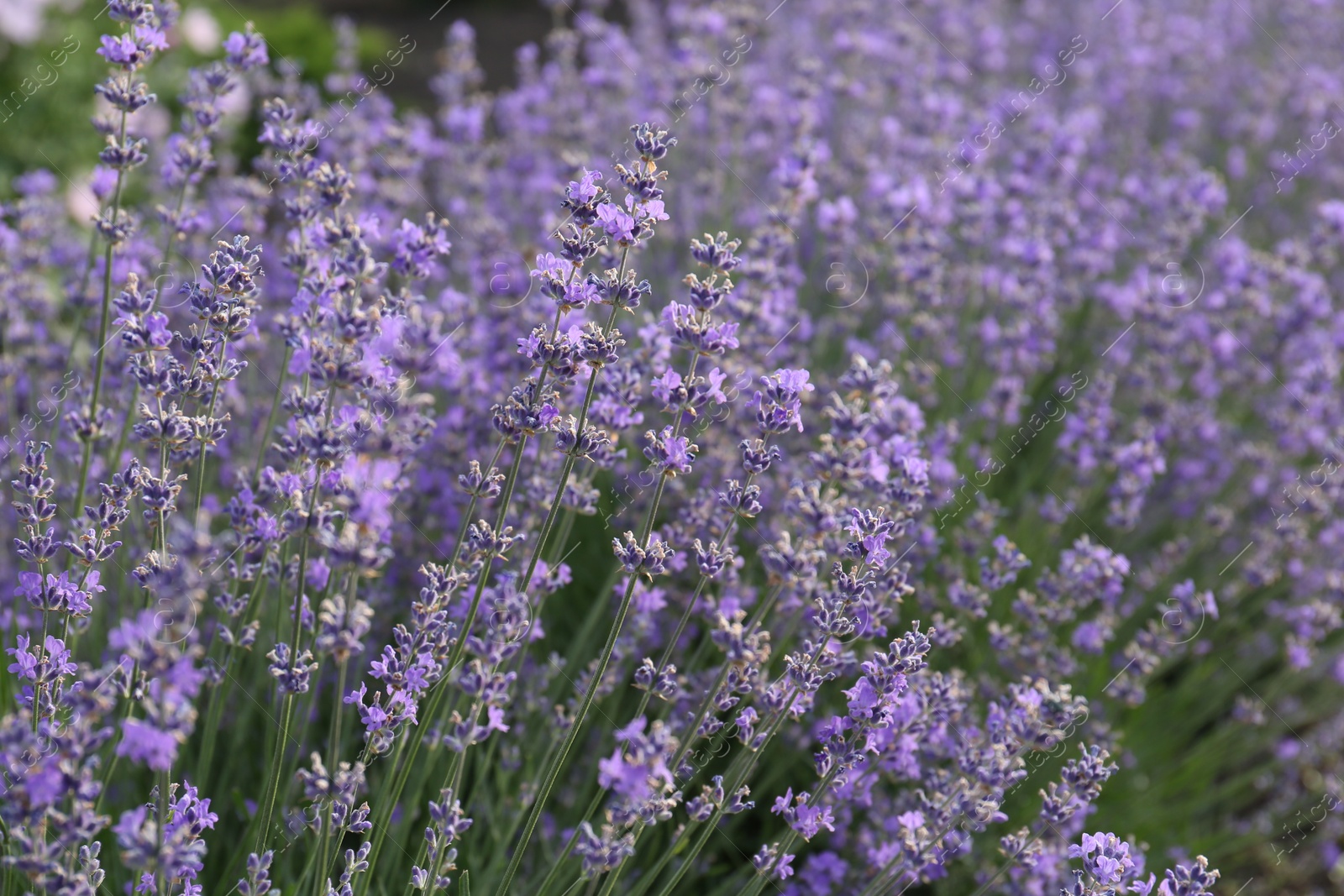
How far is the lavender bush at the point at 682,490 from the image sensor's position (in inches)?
Answer: 70.6

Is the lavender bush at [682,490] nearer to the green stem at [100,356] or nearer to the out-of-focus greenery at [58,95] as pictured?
the green stem at [100,356]

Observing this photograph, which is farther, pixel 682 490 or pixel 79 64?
pixel 79 64

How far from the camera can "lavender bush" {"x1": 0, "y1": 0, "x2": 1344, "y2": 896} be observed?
5.88 ft

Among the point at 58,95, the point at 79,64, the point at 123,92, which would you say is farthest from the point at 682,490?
the point at 79,64

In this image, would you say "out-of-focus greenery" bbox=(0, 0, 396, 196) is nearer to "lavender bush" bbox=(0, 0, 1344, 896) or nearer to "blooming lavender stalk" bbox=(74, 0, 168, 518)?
"lavender bush" bbox=(0, 0, 1344, 896)

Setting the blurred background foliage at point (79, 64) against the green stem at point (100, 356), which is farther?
the blurred background foliage at point (79, 64)

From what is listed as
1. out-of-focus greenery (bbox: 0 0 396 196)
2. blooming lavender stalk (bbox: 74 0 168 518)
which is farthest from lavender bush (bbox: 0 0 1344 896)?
out-of-focus greenery (bbox: 0 0 396 196)

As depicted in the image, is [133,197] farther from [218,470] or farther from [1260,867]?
[1260,867]

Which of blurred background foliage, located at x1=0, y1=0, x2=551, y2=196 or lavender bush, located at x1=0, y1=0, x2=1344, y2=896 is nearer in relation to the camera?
lavender bush, located at x1=0, y1=0, x2=1344, y2=896

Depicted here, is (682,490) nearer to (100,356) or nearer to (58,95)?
(100,356)

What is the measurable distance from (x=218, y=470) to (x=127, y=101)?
144cm

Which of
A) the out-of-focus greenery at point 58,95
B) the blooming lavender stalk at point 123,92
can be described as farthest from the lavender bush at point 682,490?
the out-of-focus greenery at point 58,95

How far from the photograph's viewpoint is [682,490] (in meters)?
2.89

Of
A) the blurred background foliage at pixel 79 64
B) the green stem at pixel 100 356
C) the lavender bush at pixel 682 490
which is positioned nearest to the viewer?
the lavender bush at pixel 682 490
